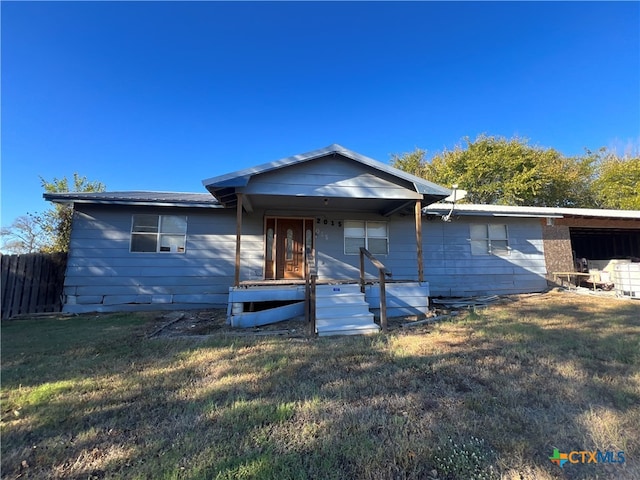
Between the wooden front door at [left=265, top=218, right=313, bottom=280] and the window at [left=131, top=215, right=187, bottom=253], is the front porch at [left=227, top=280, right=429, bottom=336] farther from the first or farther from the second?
the window at [left=131, top=215, right=187, bottom=253]

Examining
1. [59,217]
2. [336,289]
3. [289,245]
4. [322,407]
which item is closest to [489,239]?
[336,289]

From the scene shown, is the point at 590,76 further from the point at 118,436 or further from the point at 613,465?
the point at 118,436

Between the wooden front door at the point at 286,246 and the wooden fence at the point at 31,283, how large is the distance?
5760 mm

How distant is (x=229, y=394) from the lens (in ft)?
9.51

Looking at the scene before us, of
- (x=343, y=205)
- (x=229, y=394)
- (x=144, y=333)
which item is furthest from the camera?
(x=343, y=205)

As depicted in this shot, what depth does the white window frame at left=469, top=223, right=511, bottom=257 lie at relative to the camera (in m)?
10.2

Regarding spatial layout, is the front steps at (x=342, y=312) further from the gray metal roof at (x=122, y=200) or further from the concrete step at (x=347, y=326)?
the gray metal roof at (x=122, y=200)

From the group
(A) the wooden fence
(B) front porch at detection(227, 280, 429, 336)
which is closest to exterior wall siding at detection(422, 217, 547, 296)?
(B) front porch at detection(227, 280, 429, 336)

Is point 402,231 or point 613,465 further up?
point 402,231

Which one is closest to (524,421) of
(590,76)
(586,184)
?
(590,76)

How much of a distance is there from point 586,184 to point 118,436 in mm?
32343

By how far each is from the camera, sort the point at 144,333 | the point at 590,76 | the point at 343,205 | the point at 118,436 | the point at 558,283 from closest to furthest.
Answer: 1. the point at 118,436
2. the point at 144,333
3. the point at 343,205
4. the point at 558,283
5. the point at 590,76

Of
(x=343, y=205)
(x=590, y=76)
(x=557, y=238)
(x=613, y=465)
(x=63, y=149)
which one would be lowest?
(x=613, y=465)

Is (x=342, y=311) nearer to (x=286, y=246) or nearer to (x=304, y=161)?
(x=304, y=161)
